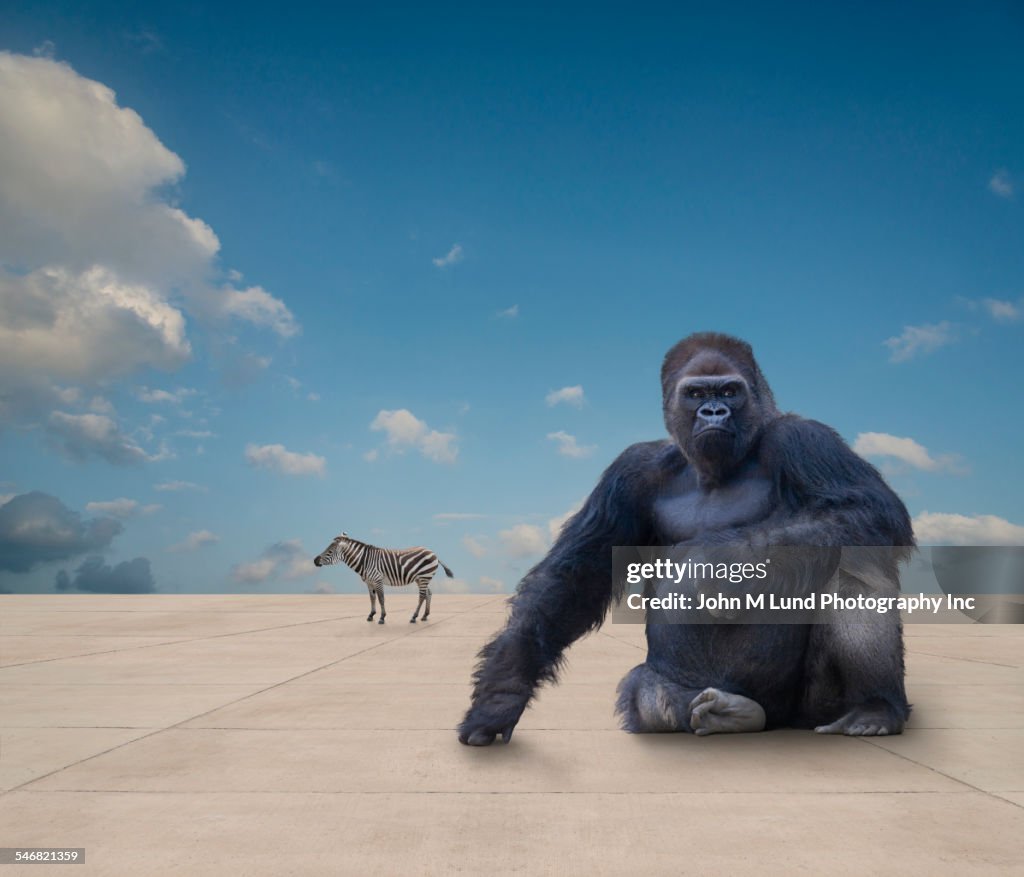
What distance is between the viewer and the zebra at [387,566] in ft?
44.8

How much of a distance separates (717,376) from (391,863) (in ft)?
8.93

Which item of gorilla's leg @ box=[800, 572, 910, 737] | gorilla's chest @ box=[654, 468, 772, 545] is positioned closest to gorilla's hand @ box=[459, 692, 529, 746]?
gorilla's chest @ box=[654, 468, 772, 545]

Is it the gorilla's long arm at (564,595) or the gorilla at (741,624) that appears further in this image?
the gorilla's long arm at (564,595)

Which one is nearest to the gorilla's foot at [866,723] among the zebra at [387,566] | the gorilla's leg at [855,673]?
the gorilla's leg at [855,673]

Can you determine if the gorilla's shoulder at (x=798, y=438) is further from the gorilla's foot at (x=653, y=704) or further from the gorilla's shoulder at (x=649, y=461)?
the gorilla's foot at (x=653, y=704)

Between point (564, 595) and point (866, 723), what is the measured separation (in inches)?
62.1

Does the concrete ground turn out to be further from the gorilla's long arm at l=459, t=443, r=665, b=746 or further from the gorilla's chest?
the gorilla's chest

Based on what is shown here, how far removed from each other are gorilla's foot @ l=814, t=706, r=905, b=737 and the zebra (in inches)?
371

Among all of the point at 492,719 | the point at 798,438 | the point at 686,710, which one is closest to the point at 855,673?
the point at 686,710

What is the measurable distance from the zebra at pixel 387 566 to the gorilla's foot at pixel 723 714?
9.25m

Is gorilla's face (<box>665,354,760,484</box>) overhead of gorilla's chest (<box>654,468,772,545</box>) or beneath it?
overhead

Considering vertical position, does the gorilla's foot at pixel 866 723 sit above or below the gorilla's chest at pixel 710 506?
below

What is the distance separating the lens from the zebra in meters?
13.7

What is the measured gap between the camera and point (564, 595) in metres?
4.79
